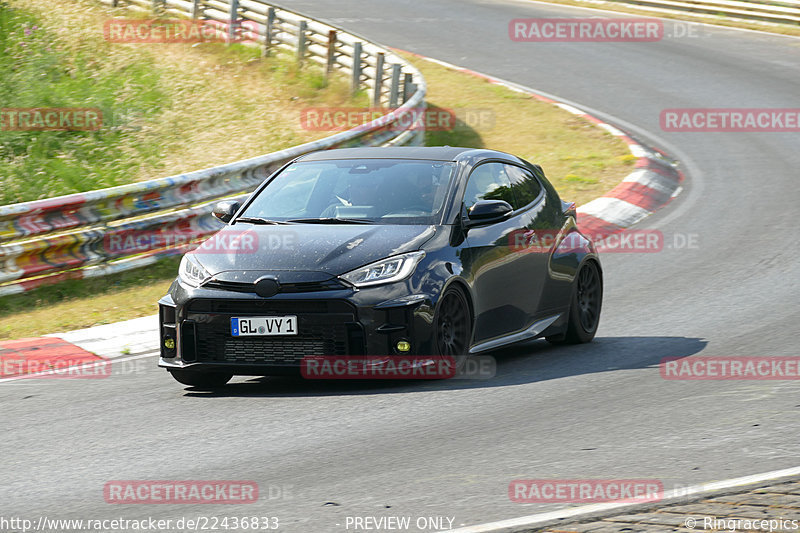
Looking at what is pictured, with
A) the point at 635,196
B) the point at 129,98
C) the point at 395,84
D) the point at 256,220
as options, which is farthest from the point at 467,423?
the point at 129,98

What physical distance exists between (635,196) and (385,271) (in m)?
9.00

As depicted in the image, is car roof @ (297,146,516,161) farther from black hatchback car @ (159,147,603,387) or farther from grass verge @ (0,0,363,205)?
grass verge @ (0,0,363,205)

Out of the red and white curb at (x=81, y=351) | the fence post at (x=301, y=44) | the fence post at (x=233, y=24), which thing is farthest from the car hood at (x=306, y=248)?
the fence post at (x=233, y=24)

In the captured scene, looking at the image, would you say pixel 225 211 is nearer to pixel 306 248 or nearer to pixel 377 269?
pixel 306 248

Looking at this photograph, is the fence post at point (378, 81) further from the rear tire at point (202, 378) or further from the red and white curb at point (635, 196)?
the rear tire at point (202, 378)

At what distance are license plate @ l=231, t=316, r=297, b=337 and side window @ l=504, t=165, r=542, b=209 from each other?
2418mm

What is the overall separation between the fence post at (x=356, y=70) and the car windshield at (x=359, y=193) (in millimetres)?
13336

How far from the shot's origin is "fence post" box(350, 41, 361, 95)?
22.2m

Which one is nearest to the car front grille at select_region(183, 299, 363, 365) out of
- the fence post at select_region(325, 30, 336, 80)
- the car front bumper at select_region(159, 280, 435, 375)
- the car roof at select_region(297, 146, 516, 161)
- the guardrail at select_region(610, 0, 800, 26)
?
the car front bumper at select_region(159, 280, 435, 375)

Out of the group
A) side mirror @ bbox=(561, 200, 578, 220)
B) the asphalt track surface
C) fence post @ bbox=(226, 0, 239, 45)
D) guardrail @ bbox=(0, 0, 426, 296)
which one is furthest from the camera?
fence post @ bbox=(226, 0, 239, 45)

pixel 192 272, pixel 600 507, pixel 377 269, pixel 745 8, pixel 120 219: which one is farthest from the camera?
pixel 745 8

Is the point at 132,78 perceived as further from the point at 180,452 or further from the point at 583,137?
the point at 180,452

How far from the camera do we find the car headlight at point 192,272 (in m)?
7.97

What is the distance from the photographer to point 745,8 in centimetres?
3269
